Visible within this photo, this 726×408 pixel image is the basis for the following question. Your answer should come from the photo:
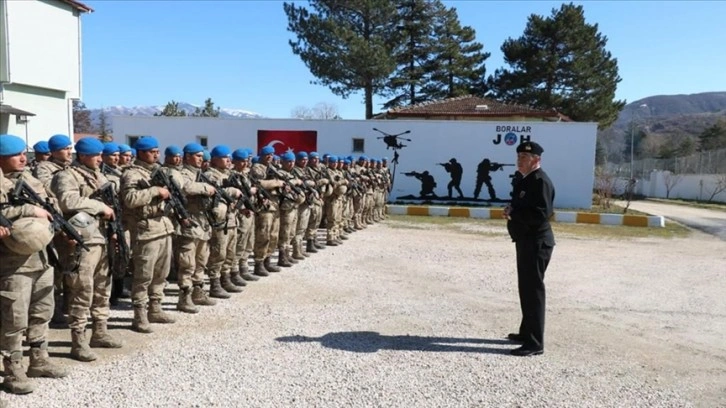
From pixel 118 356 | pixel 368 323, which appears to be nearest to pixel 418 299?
pixel 368 323

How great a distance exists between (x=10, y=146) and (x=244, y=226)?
3.42 m

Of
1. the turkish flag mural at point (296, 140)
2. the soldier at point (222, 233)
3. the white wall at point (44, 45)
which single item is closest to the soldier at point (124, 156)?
the soldier at point (222, 233)

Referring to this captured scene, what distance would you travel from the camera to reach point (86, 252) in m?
4.41

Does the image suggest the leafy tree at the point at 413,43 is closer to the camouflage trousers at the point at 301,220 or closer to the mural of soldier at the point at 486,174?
the mural of soldier at the point at 486,174

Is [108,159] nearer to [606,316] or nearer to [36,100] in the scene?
[606,316]

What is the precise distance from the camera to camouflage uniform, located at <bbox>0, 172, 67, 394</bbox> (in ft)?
12.0

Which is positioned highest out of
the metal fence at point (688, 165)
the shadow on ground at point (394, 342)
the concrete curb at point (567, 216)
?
the metal fence at point (688, 165)

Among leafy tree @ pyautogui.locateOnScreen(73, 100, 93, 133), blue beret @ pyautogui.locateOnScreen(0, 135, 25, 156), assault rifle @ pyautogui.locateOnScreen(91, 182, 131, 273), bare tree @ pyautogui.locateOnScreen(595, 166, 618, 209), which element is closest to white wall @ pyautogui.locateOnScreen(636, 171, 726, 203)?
bare tree @ pyautogui.locateOnScreen(595, 166, 618, 209)

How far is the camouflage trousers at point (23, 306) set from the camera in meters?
3.67

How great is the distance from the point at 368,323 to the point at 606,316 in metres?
2.78

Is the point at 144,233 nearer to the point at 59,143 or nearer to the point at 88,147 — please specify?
the point at 88,147

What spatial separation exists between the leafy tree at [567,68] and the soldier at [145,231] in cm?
2948

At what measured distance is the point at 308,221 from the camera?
378 inches

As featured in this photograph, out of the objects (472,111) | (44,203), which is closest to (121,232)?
(44,203)
